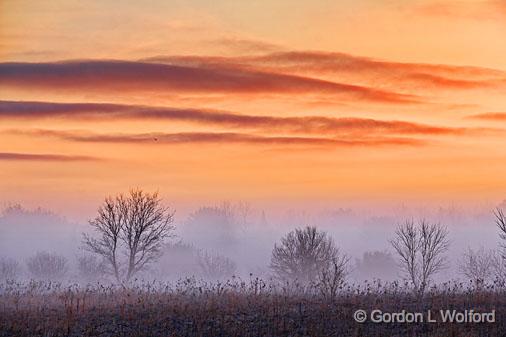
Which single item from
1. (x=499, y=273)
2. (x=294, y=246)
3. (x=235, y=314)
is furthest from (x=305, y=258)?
(x=235, y=314)

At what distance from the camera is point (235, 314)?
29.3 metres

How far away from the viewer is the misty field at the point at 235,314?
2705 centimetres

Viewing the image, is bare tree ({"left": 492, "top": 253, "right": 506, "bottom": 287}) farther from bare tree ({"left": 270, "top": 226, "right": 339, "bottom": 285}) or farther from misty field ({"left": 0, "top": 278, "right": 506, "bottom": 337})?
bare tree ({"left": 270, "top": 226, "right": 339, "bottom": 285})

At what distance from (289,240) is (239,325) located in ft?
147

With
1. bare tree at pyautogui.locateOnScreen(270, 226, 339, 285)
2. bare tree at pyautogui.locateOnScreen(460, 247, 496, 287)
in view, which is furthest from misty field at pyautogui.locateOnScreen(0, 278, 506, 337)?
bare tree at pyautogui.locateOnScreen(270, 226, 339, 285)

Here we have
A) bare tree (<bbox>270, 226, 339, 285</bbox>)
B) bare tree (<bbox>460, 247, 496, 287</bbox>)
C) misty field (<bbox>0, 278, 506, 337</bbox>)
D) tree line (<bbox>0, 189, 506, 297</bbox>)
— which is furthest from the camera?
bare tree (<bbox>270, 226, 339, 285</bbox>)

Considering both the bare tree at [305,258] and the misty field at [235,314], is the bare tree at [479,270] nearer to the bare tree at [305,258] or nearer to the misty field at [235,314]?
the misty field at [235,314]

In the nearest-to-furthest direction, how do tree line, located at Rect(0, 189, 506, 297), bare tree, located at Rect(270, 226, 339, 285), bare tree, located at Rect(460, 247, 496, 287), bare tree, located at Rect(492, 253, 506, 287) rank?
bare tree, located at Rect(492, 253, 506, 287) < bare tree, located at Rect(460, 247, 496, 287) < tree line, located at Rect(0, 189, 506, 297) < bare tree, located at Rect(270, 226, 339, 285)

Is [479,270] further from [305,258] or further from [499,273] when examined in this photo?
[499,273]

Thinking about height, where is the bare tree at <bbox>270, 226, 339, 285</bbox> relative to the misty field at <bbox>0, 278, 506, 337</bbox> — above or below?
A: above

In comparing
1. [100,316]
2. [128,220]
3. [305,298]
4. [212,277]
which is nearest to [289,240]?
[128,220]

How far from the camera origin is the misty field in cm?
2705

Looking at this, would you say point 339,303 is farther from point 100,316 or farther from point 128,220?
point 128,220

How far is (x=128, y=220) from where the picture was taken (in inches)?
2255
